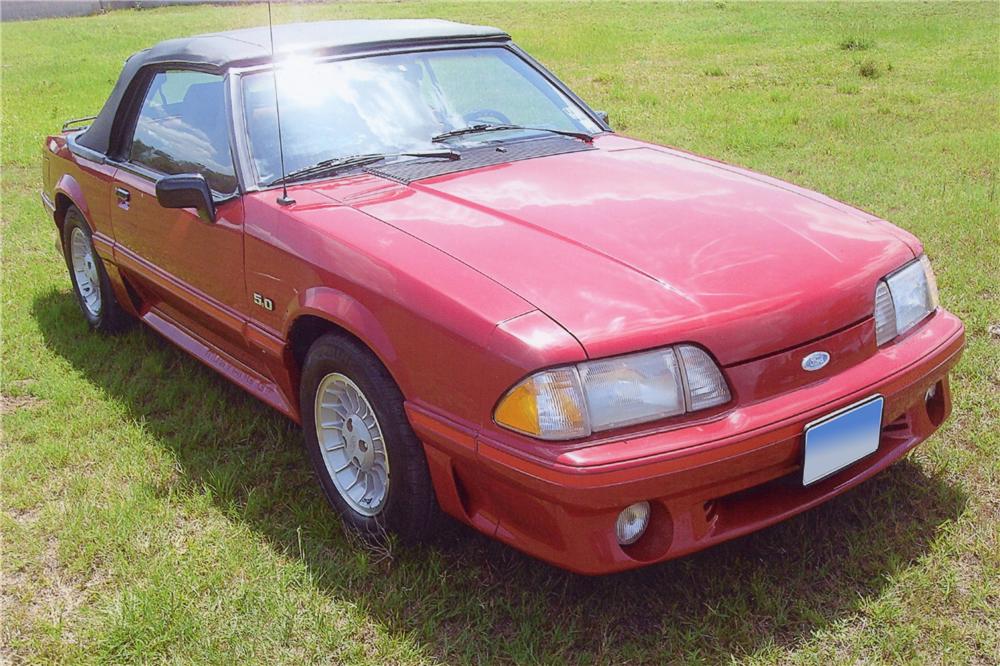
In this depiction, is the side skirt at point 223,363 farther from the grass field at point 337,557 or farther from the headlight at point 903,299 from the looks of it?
the headlight at point 903,299

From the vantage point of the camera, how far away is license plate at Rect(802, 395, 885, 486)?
2322mm

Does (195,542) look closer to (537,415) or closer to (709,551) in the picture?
(537,415)

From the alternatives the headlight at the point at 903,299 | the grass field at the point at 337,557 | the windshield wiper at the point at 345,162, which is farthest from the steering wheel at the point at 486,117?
the headlight at the point at 903,299

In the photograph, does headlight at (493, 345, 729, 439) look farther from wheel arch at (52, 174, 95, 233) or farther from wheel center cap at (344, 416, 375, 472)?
wheel arch at (52, 174, 95, 233)

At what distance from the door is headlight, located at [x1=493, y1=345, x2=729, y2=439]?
1.34 metres

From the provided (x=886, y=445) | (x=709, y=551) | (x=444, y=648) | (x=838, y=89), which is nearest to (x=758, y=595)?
(x=709, y=551)

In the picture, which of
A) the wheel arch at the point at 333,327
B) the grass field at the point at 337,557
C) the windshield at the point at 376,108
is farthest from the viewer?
the windshield at the point at 376,108

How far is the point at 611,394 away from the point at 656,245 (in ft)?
1.80

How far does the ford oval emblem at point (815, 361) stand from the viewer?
92.4 inches

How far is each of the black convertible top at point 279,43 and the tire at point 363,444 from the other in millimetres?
1217

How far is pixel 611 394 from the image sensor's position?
2.19 m

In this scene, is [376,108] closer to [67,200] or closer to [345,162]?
[345,162]

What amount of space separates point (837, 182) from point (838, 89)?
3880 mm

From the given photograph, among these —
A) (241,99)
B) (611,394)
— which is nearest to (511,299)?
(611,394)
